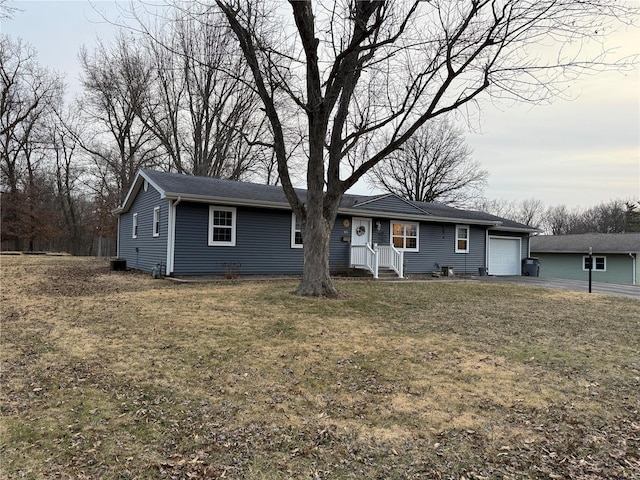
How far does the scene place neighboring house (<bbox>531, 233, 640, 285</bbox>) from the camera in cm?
2491

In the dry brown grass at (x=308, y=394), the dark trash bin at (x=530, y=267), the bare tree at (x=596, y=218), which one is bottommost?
the dry brown grass at (x=308, y=394)

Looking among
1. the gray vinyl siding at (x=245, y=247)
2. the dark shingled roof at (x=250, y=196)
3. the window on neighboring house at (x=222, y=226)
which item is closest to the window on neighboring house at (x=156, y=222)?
the dark shingled roof at (x=250, y=196)

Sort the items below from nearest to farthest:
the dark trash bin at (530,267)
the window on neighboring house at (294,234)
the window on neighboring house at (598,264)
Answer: the window on neighboring house at (294,234) < the dark trash bin at (530,267) < the window on neighboring house at (598,264)

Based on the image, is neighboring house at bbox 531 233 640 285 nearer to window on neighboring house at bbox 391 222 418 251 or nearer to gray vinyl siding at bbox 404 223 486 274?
gray vinyl siding at bbox 404 223 486 274

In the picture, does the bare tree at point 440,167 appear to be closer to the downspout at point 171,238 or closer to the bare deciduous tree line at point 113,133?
the bare deciduous tree line at point 113,133

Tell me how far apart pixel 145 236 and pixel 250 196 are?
473 cm

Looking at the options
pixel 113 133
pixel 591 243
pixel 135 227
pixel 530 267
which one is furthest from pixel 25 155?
pixel 591 243

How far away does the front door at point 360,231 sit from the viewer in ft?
53.0

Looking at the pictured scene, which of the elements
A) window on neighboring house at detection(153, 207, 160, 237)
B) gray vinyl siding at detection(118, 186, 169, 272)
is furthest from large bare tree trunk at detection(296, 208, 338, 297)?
window on neighboring house at detection(153, 207, 160, 237)

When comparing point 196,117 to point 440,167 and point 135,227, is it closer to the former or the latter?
point 135,227

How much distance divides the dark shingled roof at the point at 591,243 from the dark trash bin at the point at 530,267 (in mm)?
8361

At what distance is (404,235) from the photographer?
17328 mm

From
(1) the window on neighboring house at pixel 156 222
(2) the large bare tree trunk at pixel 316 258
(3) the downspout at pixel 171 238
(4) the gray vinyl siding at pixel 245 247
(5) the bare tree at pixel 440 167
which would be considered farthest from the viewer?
(5) the bare tree at pixel 440 167

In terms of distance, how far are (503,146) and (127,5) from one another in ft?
52.1
